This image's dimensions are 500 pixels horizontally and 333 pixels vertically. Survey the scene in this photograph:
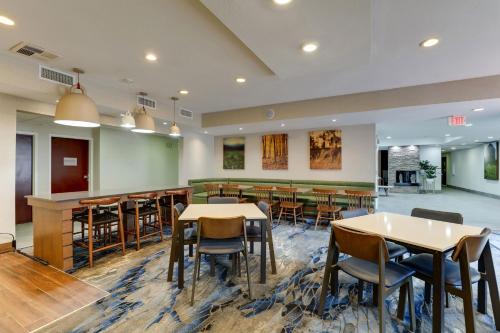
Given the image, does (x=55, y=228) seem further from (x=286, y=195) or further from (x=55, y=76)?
(x=286, y=195)

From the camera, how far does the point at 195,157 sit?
23.5 ft

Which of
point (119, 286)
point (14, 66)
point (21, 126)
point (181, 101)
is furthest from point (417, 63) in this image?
point (21, 126)

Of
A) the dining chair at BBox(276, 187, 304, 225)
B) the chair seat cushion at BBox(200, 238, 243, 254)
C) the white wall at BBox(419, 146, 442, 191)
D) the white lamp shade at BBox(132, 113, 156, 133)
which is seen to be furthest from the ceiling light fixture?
the white wall at BBox(419, 146, 442, 191)

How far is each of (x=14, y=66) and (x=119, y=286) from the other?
3092mm

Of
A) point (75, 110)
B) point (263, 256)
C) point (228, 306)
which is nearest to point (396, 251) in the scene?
point (263, 256)

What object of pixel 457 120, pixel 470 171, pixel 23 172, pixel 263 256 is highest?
pixel 457 120

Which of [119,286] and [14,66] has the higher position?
[14,66]

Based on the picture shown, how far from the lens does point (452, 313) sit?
7.13 feet

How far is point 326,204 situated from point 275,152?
7.12ft

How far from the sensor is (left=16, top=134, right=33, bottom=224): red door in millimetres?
5168

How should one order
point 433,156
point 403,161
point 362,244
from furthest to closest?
point 403,161 < point 433,156 < point 362,244

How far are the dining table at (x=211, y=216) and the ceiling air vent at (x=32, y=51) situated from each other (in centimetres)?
259

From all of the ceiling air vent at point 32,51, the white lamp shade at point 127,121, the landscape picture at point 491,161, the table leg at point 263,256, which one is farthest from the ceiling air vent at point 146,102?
the landscape picture at point 491,161

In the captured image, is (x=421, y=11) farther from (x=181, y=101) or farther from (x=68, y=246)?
(x=68, y=246)
